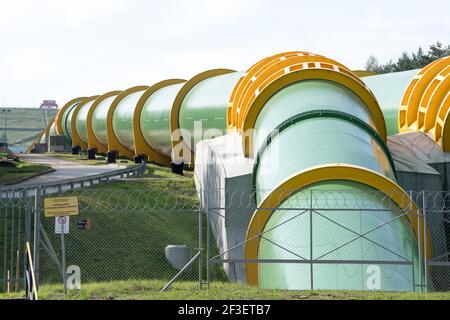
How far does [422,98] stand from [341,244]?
14993 mm

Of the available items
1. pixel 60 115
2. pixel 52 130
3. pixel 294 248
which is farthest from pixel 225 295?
pixel 52 130

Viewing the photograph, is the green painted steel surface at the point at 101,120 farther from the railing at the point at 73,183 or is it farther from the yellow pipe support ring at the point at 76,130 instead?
the railing at the point at 73,183

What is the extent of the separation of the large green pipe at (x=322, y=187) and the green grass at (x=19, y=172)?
18.5m

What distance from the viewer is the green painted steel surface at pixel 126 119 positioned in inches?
2406

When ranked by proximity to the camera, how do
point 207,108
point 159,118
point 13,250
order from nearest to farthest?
point 13,250
point 207,108
point 159,118

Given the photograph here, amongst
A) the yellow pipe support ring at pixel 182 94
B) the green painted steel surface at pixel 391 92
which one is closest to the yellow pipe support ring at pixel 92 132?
the yellow pipe support ring at pixel 182 94

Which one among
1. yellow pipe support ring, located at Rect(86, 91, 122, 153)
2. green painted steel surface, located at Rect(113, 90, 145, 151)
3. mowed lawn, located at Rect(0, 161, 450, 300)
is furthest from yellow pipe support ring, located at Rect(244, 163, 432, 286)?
yellow pipe support ring, located at Rect(86, 91, 122, 153)

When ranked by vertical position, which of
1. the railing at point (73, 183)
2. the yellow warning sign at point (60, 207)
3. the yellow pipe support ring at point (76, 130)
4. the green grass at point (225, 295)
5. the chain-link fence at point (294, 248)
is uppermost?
the yellow pipe support ring at point (76, 130)

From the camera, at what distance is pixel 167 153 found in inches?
2194

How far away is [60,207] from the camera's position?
18375 millimetres

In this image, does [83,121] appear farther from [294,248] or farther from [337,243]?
[337,243]

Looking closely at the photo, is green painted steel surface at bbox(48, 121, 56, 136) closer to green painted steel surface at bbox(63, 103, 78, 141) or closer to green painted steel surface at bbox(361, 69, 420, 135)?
green painted steel surface at bbox(63, 103, 78, 141)
